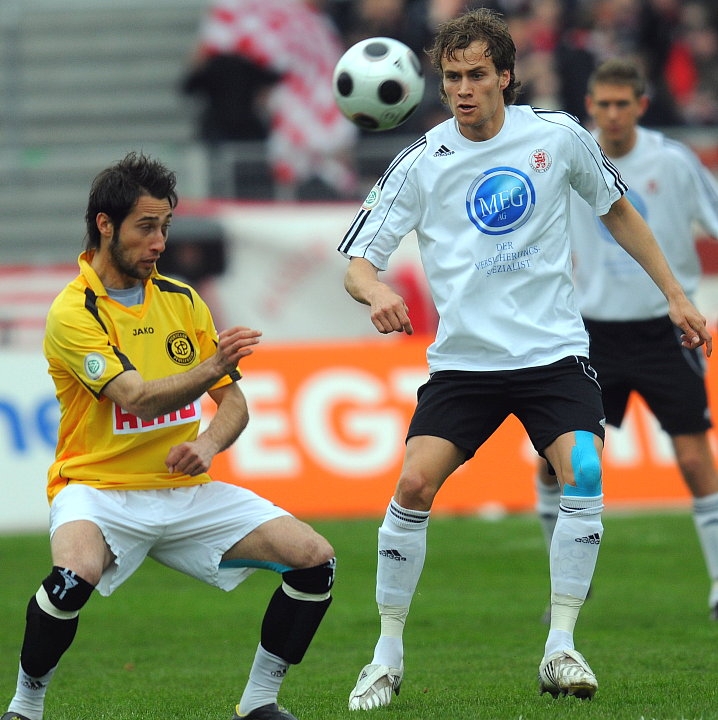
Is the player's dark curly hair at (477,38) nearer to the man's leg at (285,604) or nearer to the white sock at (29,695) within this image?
the man's leg at (285,604)

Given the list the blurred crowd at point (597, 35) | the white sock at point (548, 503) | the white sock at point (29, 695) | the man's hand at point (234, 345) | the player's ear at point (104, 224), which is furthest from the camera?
the blurred crowd at point (597, 35)

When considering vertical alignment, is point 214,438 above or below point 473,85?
below

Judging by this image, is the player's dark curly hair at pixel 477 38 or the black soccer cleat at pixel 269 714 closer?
the black soccer cleat at pixel 269 714

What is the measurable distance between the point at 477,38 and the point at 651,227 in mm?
2532

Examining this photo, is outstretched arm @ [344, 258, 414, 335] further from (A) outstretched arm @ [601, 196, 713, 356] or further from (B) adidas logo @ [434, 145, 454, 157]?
(A) outstretched arm @ [601, 196, 713, 356]

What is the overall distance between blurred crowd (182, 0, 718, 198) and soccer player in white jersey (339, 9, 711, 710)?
951 centimetres

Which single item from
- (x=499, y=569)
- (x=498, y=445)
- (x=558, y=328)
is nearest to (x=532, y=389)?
(x=558, y=328)

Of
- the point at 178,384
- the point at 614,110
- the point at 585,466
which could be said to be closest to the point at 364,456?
the point at 614,110

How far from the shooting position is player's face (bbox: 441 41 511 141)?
5.88 meters

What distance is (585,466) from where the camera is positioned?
5789 millimetres

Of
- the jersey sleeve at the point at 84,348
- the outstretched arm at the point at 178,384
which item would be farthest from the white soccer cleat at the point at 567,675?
the jersey sleeve at the point at 84,348

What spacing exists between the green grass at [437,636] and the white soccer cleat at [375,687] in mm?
62

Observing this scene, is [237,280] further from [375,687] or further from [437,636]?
[375,687]

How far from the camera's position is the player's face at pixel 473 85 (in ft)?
19.3
